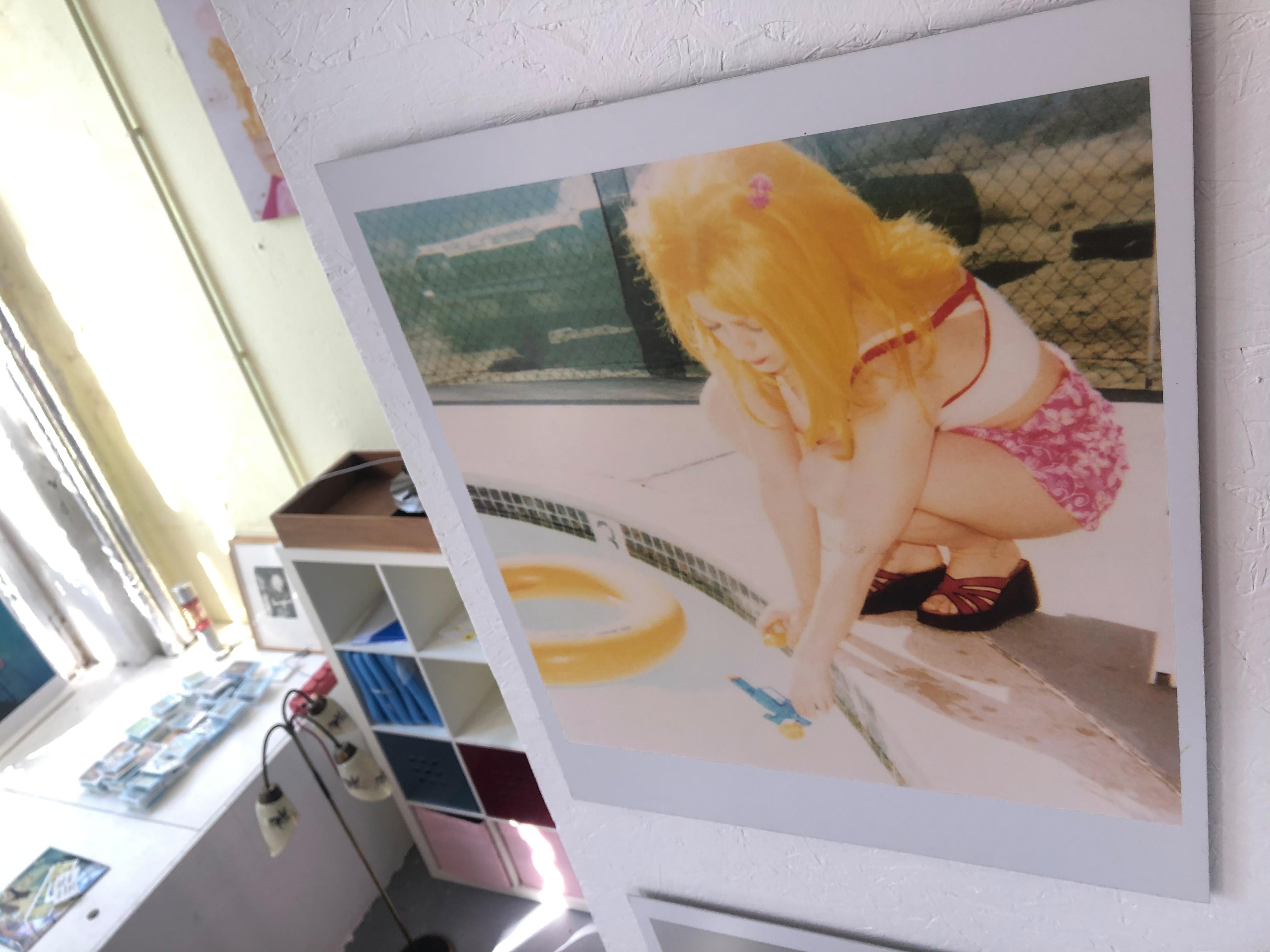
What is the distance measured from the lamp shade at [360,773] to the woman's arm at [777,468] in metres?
1.29

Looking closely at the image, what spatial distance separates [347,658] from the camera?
2131mm

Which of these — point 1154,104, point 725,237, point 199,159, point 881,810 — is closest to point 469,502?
point 725,237

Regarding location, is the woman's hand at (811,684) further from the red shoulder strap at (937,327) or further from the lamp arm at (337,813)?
the lamp arm at (337,813)

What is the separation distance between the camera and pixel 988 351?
0.72 m

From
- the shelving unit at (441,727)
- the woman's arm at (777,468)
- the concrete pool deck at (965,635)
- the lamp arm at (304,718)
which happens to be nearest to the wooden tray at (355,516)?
the shelving unit at (441,727)

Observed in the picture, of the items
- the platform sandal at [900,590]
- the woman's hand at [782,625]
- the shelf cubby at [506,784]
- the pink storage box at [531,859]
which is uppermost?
the platform sandal at [900,590]

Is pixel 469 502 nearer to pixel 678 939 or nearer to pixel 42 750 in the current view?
pixel 678 939

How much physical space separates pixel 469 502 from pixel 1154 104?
30.4 inches

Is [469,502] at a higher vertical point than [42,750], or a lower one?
higher

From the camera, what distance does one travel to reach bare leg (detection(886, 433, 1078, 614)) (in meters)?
0.76

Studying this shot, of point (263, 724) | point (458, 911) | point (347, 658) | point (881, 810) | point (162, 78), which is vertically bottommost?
point (458, 911)

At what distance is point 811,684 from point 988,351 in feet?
1.41

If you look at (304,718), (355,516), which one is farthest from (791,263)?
(304,718)

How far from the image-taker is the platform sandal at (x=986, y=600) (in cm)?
80
